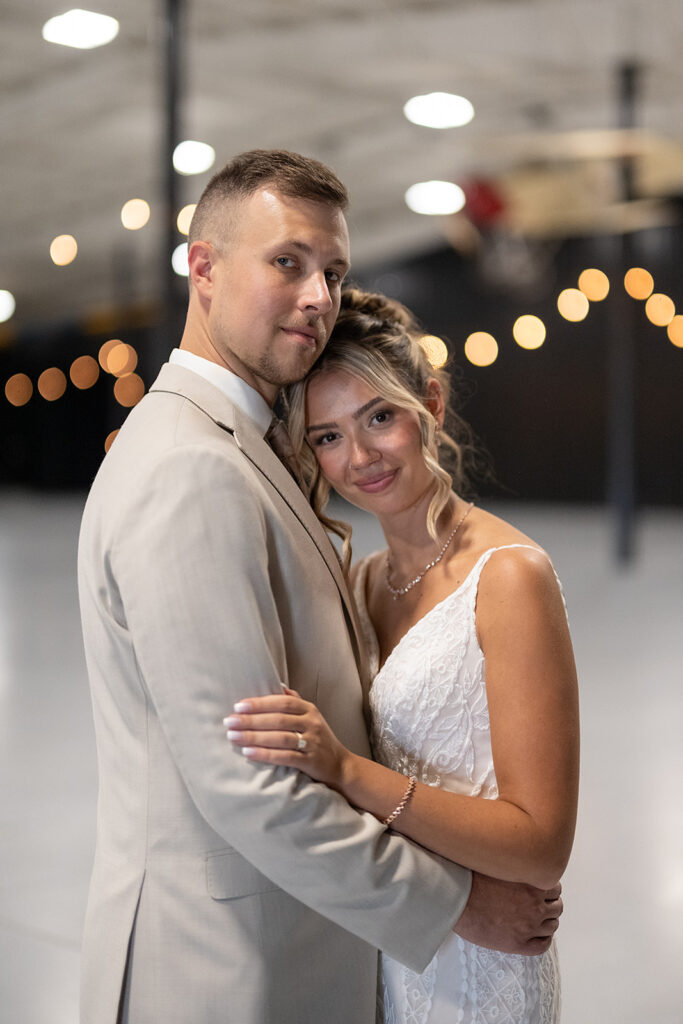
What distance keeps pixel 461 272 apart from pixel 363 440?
66.3ft

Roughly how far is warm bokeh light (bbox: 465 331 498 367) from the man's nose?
1985 centimetres

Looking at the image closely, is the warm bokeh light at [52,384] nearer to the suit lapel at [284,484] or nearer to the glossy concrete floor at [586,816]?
the glossy concrete floor at [586,816]

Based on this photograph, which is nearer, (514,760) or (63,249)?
(514,760)

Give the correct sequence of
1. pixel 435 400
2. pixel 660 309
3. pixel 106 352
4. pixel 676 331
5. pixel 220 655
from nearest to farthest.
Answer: pixel 220 655
pixel 435 400
pixel 660 309
pixel 676 331
pixel 106 352

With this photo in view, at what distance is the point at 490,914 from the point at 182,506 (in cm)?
81

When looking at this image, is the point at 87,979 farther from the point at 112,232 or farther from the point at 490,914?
the point at 112,232

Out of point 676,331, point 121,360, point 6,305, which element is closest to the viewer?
point 676,331

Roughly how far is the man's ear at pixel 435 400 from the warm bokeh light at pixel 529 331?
61.4 ft

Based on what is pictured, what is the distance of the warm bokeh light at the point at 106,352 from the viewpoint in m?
27.0

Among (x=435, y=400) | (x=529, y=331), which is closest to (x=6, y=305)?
(x=529, y=331)

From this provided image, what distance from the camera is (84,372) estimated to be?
92.4 feet

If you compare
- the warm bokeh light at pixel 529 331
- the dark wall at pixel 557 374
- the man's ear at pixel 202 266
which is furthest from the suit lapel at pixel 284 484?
the warm bokeh light at pixel 529 331

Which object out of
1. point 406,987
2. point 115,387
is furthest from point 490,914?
point 115,387

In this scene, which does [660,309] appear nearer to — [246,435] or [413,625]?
[413,625]
